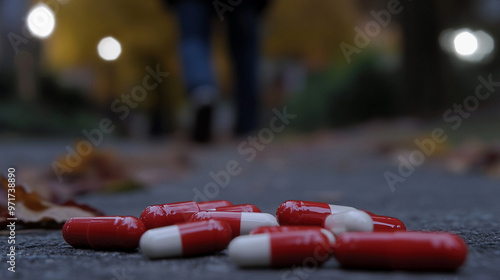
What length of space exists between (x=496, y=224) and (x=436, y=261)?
860 mm

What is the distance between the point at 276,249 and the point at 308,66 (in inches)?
499

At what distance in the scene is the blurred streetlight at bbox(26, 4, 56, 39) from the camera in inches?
400

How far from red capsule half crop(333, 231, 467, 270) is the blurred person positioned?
4443 mm

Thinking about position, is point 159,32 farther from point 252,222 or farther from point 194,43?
point 252,222

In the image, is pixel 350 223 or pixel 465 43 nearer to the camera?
pixel 350 223

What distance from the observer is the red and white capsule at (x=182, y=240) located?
1.23 metres

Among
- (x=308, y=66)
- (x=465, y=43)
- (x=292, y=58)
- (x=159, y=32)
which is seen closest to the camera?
(x=465, y=43)

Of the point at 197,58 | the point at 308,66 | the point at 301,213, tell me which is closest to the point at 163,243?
the point at 301,213

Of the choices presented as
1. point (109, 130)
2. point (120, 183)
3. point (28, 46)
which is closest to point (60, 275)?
point (120, 183)

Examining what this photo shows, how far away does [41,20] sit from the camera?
420 inches

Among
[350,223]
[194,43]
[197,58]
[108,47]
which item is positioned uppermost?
[108,47]

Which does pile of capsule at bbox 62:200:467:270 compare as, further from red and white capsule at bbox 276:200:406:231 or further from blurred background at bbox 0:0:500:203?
blurred background at bbox 0:0:500:203

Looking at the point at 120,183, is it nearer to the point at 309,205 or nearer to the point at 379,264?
the point at 309,205

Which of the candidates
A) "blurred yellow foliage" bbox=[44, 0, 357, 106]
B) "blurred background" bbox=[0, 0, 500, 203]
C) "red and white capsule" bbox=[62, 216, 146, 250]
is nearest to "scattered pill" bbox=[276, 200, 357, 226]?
"red and white capsule" bbox=[62, 216, 146, 250]
